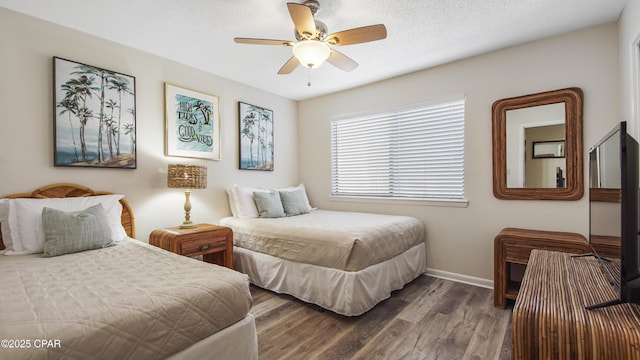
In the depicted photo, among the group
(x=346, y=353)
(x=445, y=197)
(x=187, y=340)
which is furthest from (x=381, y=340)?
(x=445, y=197)

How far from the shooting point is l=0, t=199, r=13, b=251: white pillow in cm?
201

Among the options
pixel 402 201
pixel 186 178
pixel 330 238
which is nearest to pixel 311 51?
pixel 330 238

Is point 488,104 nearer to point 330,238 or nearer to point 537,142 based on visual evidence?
point 537,142

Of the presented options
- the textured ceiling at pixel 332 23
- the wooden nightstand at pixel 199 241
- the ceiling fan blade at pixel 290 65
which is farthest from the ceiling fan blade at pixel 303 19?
the wooden nightstand at pixel 199 241

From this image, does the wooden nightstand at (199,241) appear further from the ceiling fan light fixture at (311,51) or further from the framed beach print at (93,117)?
the ceiling fan light fixture at (311,51)

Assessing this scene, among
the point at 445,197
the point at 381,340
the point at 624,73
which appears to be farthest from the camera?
the point at 445,197

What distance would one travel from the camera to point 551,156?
105 inches

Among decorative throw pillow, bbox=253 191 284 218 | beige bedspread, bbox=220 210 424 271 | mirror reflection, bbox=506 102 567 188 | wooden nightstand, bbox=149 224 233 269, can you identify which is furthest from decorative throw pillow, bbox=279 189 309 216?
mirror reflection, bbox=506 102 567 188

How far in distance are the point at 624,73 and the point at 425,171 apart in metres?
1.80

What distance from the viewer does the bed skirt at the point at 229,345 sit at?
1329 millimetres

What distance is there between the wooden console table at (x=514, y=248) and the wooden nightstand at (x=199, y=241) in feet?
8.22

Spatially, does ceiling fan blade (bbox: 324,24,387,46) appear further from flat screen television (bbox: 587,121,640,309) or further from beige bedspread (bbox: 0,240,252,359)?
beige bedspread (bbox: 0,240,252,359)

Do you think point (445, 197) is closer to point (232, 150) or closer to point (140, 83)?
A: point (232, 150)

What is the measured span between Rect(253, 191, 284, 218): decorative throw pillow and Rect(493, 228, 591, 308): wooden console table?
2.28m
